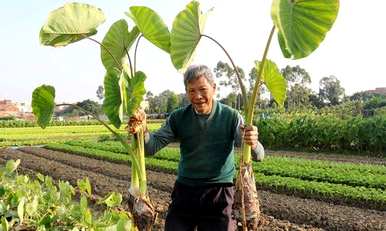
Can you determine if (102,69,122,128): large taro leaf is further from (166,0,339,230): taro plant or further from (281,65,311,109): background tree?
(281,65,311,109): background tree

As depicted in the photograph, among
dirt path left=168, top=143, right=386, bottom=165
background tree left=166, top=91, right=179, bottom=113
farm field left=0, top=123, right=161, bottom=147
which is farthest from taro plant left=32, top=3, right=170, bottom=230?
background tree left=166, top=91, right=179, bottom=113

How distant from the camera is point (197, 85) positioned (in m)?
3.10

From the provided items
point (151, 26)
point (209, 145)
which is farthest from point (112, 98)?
point (209, 145)

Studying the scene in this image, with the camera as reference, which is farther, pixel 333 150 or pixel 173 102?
pixel 173 102

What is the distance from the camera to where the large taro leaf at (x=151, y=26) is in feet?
10.8

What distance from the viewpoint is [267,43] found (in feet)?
9.45

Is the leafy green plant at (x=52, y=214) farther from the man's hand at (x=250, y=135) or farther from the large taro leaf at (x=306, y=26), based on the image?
the large taro leaf at (x=306, y=26)

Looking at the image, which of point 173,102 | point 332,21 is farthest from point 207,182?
point 173,102

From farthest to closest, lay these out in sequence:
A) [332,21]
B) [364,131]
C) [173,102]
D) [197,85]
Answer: [173,102] < [364,131] < [197,85] < [332,21]

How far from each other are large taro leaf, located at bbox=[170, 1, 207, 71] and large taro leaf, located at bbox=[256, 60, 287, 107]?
463mm

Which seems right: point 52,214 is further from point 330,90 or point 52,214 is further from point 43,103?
point 330,90

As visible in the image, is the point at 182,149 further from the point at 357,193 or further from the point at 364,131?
the point at 364,131

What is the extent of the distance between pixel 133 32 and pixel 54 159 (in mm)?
12798

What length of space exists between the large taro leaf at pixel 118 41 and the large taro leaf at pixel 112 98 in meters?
0.27
